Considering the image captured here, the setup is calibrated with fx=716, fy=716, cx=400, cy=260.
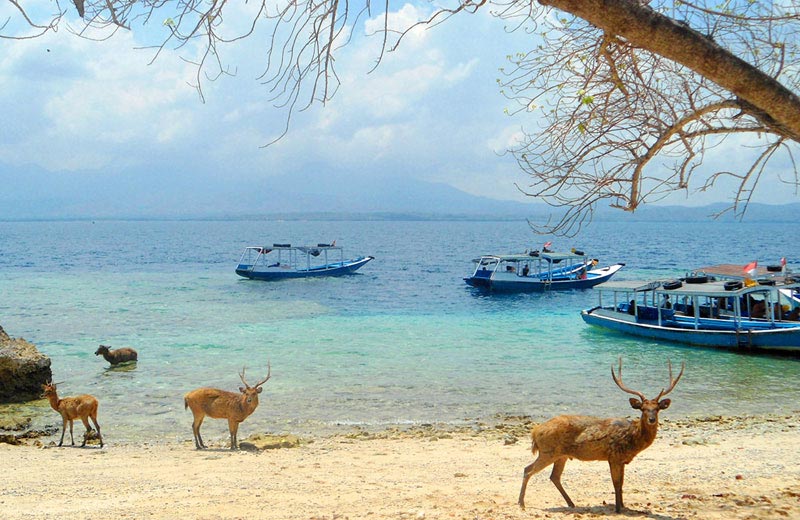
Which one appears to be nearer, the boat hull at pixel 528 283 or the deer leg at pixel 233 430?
the deer leg at pixel 233 430

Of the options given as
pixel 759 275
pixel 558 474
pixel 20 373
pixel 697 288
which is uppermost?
pixel 759 275

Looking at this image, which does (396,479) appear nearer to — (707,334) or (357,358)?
(357,358)

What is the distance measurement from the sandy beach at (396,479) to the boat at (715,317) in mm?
8868

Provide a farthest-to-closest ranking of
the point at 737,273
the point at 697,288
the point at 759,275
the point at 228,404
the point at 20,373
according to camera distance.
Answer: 1. the point at 737,273
2. the point at 759,275
3. the point at 697,288
4. the point at 20,373
5. the point at 228,404

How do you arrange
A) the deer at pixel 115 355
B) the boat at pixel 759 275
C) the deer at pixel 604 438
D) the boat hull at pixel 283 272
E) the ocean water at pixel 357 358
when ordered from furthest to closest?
the boat hull at pixel 283 272 → the boat at pixel 759 275 → the deer at pixel 115 355 → the ocean water at pixel 357 358 → the deer at pixel 604 438

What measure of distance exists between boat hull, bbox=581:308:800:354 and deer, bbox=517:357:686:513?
15.8m

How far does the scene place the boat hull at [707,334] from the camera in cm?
1980

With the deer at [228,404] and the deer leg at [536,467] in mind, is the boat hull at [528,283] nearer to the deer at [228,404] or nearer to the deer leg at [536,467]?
the deer at [228,404]


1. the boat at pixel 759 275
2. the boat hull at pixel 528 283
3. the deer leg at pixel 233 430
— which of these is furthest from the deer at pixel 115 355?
the boat hull at pixel 528 283

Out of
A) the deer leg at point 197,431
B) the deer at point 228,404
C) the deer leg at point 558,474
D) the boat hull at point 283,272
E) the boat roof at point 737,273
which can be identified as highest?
the boat roof at point 737,273

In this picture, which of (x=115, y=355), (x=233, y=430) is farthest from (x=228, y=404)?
(x=115, y=355)

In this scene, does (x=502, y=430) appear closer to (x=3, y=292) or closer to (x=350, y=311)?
(x=350, y=311)

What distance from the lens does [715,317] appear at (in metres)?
23.3

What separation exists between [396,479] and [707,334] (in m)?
16.0
